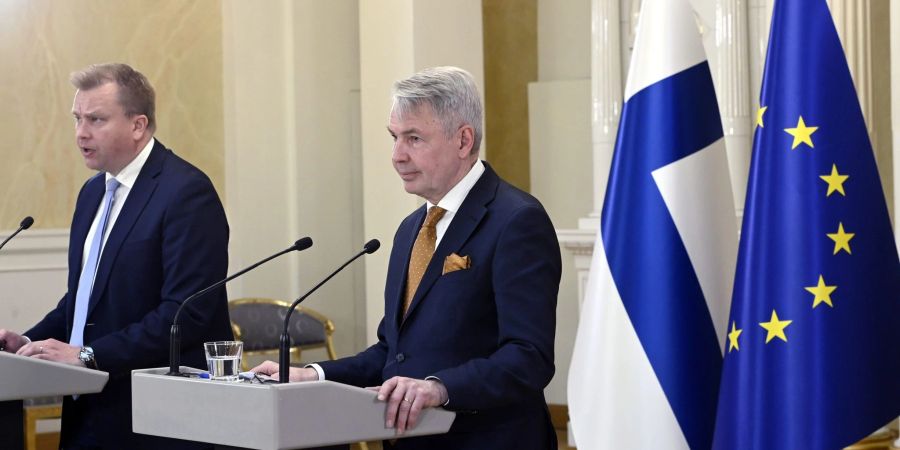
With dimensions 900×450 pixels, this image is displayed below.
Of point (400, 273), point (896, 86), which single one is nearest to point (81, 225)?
point (400, 273)

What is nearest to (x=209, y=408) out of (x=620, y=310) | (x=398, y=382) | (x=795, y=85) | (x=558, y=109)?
(x=398, y=382)

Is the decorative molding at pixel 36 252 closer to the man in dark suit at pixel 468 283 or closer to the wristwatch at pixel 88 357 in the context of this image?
the wristwatch at pixel 88 357

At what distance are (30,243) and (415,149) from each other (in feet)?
15.1

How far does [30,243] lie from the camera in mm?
6887

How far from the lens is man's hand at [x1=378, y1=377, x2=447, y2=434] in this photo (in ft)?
8.13

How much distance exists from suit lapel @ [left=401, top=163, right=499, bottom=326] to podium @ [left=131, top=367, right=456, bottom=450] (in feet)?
1.19

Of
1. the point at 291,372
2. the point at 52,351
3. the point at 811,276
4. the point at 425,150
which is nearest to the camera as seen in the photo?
the point at 291,372

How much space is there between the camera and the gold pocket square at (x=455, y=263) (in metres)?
2.82

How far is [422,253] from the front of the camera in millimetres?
2938

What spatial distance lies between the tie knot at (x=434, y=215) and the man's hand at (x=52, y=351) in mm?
1113

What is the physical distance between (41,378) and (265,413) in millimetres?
1149

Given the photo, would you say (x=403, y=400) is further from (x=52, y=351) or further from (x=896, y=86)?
(x=896, y=86)

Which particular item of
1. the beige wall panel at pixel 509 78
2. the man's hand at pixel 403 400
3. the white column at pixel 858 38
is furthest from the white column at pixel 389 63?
the man's hand at pixel 403 400

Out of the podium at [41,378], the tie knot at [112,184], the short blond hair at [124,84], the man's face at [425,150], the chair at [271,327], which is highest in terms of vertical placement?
the short blond hair at [124,84]
